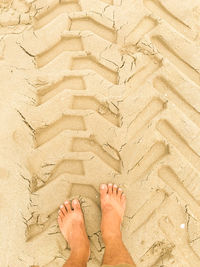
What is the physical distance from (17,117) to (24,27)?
1.58 feet

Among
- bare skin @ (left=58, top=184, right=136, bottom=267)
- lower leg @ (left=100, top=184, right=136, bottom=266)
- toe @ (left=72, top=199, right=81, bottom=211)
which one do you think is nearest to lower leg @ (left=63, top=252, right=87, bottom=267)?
bare skin @ (left=58, top=184, right=136, bottom=267)

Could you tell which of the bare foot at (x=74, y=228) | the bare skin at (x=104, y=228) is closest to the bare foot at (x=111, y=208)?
the bare skin at (x=104, y=228)

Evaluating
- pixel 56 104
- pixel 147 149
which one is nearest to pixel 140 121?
pixel 147 149

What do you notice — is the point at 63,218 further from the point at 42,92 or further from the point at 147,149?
the point at 42,92

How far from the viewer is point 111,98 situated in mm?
1686

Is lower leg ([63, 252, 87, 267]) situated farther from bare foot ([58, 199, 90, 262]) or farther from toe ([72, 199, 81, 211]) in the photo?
toe ([72, 199, 81, 211])

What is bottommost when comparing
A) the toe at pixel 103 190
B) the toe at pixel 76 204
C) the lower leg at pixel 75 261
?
the lower leg at pixel 75 261

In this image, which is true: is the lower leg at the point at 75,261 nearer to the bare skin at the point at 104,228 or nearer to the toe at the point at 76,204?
the bare skin at the point at 104,228

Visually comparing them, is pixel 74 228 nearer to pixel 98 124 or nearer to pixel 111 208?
pixel 111 208

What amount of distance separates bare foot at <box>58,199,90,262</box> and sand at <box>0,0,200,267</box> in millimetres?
41

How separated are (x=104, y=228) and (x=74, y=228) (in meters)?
0.15

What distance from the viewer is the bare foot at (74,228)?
157cm

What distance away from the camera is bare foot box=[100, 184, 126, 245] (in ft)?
5.23

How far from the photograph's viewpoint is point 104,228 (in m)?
1.61
